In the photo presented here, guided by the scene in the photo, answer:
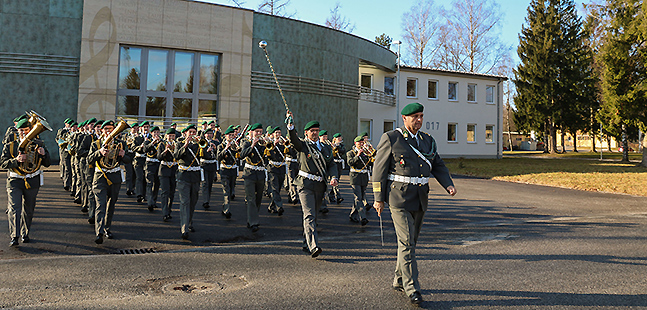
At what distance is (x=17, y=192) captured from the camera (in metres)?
7.35

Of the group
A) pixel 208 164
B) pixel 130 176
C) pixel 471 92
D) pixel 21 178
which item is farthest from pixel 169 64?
pixel 471 92

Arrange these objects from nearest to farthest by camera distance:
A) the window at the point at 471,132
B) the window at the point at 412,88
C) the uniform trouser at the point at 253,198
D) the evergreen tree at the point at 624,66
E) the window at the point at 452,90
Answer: the uniform trouser at the point at 253,198 → the evergreen tree at the point at 624,66 → the window at the point at 412,88 → the window at the point at 452,90 → the window at the point at 471,132

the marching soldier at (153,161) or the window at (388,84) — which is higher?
the window at (388,84)

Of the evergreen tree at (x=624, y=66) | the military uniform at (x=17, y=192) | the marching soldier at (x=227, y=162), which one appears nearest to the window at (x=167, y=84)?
the marching soldier at (x=227, y=162)

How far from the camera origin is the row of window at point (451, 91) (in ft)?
127

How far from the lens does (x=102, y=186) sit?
Result: 782cm

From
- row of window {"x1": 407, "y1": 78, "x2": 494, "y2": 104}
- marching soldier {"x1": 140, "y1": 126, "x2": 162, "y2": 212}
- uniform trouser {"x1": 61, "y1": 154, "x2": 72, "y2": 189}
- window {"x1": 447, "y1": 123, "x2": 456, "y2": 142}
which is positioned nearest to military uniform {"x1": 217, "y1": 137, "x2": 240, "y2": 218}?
marching soldier {"x1": 140, "y1": 126, "x2": 162, "y2": 212}

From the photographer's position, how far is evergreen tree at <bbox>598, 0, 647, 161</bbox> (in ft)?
91.5

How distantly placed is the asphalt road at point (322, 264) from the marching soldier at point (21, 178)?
404 millimetres

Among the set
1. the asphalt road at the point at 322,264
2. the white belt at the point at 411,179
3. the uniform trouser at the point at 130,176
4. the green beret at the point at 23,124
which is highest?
the green beret at the point at 23,124

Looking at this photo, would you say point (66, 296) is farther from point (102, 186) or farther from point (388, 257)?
point (388, 257)

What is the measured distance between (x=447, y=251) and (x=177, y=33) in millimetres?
21786

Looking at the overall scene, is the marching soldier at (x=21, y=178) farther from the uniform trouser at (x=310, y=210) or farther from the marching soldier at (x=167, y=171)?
the uniform trouser at (x=310, y=210)

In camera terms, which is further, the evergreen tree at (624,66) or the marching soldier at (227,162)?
the evergreen tree at (624,66)
